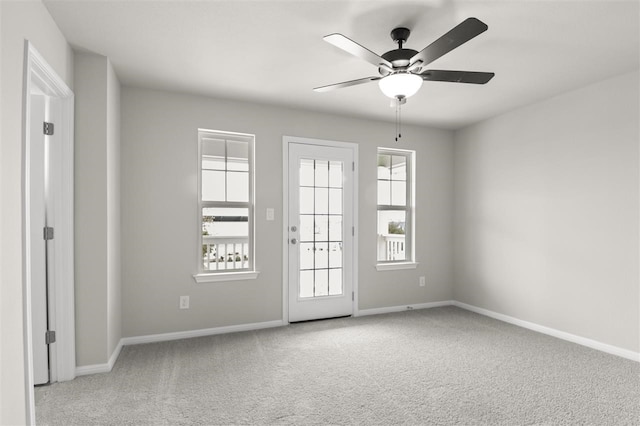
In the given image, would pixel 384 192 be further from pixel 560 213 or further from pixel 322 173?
pixel 560 213

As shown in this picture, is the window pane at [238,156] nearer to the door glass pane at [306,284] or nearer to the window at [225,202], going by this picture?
the window at [225,202]

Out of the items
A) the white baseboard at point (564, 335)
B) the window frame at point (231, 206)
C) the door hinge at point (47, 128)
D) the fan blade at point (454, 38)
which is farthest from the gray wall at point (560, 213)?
the door hinge at point (47, 128)

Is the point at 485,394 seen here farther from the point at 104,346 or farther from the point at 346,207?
the point at 104,346

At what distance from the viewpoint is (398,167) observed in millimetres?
4883

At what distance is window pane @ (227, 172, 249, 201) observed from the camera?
3.95 meters

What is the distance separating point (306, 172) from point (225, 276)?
4.84ft

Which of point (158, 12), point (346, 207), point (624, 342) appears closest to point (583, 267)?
point (624, 342)

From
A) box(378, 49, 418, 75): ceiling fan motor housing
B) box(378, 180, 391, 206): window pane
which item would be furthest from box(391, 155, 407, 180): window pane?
box(378, 49, 418, 75): ceiling fan motor housing

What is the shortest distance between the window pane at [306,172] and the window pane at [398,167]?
1216 mm

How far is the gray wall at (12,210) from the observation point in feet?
5.39

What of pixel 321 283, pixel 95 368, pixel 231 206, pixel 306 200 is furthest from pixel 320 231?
pixel 95 368

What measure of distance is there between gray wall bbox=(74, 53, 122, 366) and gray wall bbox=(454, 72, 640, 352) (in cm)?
415

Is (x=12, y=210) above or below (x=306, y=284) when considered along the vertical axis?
above

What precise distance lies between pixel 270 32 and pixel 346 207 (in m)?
2.39
